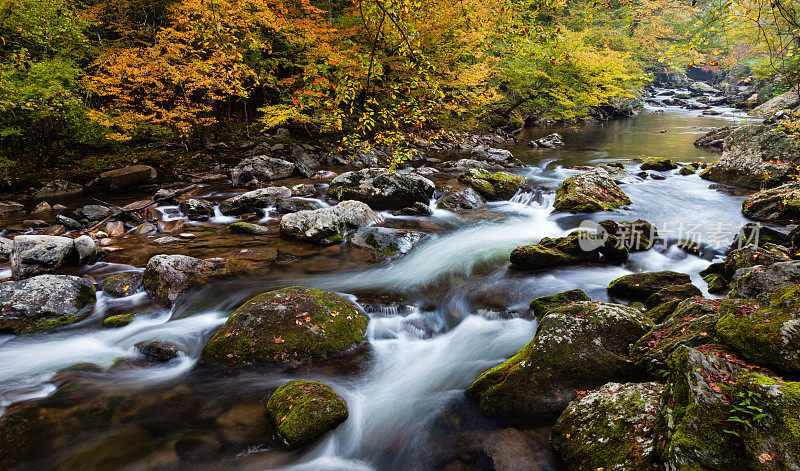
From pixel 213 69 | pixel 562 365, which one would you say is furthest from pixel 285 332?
pixel 213 69

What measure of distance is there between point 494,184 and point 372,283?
7198 mm

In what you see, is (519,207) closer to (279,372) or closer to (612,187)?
(612,187)

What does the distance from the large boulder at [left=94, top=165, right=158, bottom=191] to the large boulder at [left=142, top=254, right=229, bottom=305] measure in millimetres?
7755

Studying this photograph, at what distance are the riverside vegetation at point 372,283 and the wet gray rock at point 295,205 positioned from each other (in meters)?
0.09

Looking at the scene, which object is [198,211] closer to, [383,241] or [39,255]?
[39,255]

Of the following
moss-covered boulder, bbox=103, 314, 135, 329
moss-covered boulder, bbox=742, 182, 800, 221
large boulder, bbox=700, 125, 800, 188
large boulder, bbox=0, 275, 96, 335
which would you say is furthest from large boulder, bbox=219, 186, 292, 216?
large boulder, bbox=700, 125, 800, 188

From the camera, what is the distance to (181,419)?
3604 mm

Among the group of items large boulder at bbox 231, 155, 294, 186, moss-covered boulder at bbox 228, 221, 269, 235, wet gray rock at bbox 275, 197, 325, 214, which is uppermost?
large boulder at bbox 231, 155, 294, 186

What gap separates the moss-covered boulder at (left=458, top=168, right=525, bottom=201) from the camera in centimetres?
1186

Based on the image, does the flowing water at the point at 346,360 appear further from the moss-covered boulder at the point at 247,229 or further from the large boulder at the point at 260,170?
the large boulder at the point at 260,170

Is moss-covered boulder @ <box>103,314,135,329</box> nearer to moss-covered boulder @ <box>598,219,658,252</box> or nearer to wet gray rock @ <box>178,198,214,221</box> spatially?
wet gray rock @ <box>178,198,214,221</box>

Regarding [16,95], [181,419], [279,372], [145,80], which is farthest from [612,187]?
[16,95]

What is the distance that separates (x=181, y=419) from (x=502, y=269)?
5665 mm

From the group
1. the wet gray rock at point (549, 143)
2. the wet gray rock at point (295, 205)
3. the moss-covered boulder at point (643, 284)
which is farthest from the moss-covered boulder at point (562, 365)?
the wet gray rock at point (549, 143)
